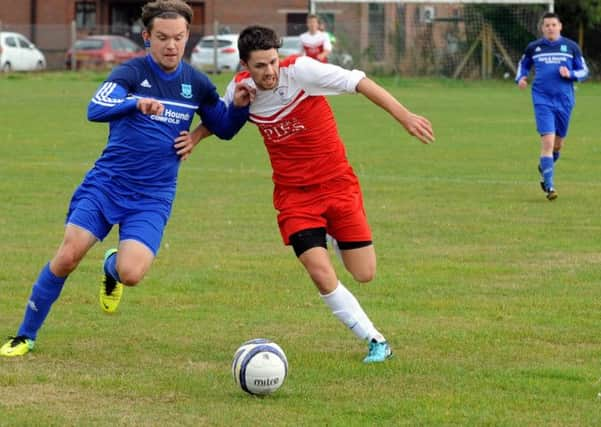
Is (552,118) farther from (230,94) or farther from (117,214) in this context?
(117,214)

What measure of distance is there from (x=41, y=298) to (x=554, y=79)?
962 centimetres

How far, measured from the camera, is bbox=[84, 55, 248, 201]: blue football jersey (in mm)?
7395

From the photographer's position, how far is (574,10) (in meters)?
44.9

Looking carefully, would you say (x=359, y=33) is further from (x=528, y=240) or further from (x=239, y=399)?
(x=239, y=399)

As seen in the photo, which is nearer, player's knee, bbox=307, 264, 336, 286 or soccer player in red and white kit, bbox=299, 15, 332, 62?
player's knee, bbox=307, 264, 336, 286

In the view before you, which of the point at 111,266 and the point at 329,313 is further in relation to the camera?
the point at 329,313

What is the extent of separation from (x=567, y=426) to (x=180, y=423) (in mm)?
1753

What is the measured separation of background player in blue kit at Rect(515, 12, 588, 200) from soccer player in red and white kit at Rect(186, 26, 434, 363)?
8242 mm

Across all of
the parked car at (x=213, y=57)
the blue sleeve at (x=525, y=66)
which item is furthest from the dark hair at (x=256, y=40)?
the parked car at (x=213, y=57)

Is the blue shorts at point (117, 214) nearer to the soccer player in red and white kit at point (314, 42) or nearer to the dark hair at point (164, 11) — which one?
the dark hair at point (164, 11)

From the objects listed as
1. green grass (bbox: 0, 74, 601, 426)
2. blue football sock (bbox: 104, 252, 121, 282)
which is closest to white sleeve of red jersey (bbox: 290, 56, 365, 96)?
green grass (bbox: 0, 74, 601, 426)

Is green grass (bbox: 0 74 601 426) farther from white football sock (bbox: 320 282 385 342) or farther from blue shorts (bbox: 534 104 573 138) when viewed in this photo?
blue shorts (bbox: 534 104 573 138)

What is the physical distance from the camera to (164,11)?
7301 millimetres

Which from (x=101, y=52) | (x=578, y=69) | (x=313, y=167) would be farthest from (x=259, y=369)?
(x=101, y=52)
